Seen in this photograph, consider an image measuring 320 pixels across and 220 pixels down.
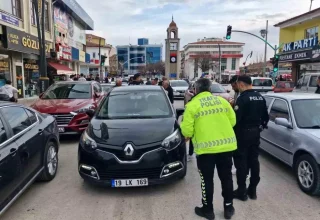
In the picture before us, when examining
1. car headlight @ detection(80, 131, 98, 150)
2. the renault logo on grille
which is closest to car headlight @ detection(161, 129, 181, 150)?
the renault logo on grille


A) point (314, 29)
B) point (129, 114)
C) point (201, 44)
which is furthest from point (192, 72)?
point (129, 114)

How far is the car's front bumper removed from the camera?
3.90 metres

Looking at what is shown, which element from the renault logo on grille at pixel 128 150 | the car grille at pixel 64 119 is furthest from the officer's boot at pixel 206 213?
the car grille at pixel 64 119

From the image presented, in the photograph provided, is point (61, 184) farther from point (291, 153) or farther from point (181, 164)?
point (291, 153)

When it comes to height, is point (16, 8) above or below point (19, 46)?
above

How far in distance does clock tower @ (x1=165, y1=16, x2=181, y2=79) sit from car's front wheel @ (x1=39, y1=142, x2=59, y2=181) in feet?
171

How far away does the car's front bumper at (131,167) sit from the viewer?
12.8ft

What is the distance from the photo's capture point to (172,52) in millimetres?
56719

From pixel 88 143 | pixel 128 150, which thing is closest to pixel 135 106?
pixel 88 143

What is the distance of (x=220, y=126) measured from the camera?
326 cm

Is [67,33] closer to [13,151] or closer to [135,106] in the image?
[135,106]

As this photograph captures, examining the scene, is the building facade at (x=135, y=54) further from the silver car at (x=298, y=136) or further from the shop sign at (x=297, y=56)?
the silver car at (x=298, y=136)

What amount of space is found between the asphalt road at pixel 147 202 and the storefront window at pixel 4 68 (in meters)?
12.8

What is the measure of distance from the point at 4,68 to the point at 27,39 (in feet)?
6.89
